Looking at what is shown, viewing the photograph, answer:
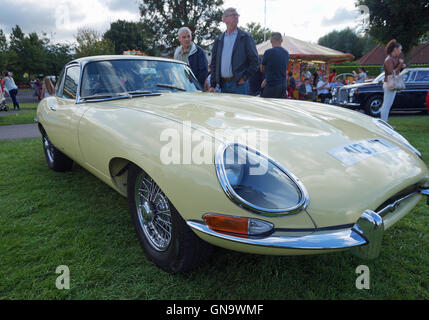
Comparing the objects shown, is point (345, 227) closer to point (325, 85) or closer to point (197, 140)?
point (197, 140)

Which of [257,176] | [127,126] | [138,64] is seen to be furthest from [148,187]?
[138,64]

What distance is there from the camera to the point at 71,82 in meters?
2.86

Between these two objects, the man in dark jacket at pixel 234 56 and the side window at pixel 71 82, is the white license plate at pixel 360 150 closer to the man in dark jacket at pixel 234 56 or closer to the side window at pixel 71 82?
the side window at pixel 71 82

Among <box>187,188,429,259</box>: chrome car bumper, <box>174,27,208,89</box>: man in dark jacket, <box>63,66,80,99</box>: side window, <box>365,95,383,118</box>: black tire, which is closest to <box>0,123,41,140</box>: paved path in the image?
<box>63,66,80,99</box>: side window

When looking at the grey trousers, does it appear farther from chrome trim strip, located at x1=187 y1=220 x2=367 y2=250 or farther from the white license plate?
chrome trim strip, located at x1=187 y1=220 x2=367 y2=250

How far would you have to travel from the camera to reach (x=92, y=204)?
8.71ft

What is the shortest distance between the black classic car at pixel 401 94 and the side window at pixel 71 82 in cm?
841

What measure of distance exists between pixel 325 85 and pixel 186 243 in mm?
12193

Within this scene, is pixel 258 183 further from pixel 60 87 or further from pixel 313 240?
pixel 60 87

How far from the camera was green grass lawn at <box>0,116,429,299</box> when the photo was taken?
153 cm

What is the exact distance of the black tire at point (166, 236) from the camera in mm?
1465

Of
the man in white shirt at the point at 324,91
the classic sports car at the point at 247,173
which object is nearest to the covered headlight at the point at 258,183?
the classic sports car at the point at 247,173

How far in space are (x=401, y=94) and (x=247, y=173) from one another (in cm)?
962

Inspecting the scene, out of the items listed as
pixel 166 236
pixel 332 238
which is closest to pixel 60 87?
pixel 166 236
